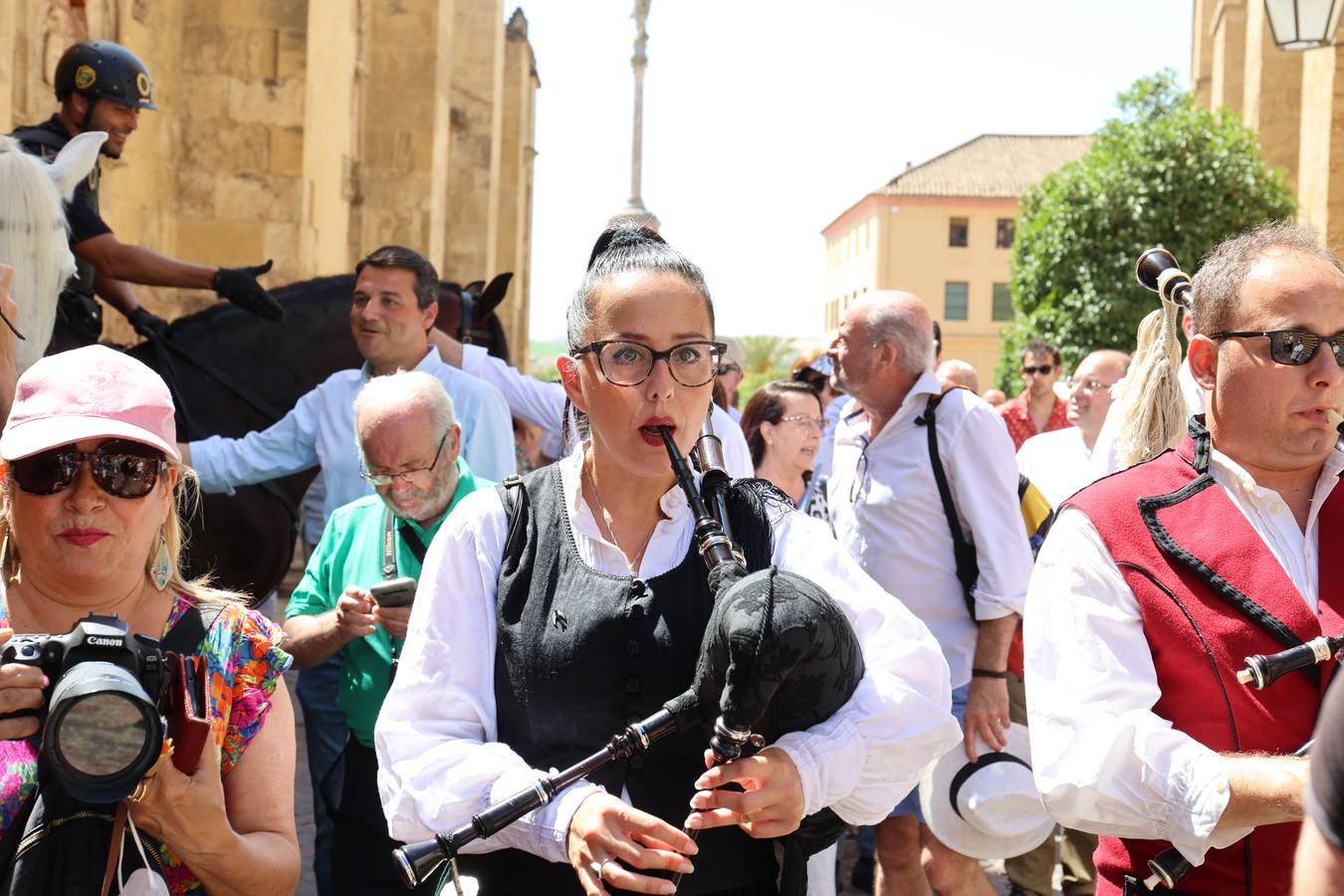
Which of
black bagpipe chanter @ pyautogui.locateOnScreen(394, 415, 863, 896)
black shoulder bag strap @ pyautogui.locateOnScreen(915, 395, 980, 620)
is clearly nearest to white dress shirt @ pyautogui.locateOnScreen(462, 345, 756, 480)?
black shoulder bag strap @ pyautogui.locateOnScreen(915, 395, 980, 620)

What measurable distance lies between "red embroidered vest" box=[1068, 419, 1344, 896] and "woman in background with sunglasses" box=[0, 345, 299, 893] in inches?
58.2

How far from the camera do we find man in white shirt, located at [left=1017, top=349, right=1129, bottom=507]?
649 cm

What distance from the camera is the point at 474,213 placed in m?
21.6

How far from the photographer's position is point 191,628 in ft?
7.81

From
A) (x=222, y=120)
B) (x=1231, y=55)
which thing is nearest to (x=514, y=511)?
(x=222, y=120)

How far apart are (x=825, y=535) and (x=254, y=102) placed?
10.5m

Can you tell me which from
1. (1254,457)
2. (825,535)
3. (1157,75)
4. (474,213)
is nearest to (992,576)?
(1254,457)

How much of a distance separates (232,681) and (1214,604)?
5.38 feet

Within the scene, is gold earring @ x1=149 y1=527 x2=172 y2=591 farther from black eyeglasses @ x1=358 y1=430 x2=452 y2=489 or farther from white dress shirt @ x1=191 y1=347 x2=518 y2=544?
white dress shirt @ x1=191 y1=347 x2=518 y2=544

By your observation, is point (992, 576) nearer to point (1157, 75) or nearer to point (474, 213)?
point (474, 213)

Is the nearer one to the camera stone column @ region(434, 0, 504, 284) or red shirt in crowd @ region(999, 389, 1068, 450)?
red shirt in crowd @ region(999, 389, 1068, 450)

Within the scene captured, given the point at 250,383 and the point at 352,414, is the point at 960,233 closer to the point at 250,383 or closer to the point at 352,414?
the point at 250,383

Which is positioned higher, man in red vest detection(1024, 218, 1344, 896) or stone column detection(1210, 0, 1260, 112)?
stone column detection(1210, 0, 1260, 112)

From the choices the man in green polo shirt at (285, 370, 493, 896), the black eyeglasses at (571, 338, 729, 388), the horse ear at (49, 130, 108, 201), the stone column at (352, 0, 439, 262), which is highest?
the stone column at (352, 0, 439, 262)
